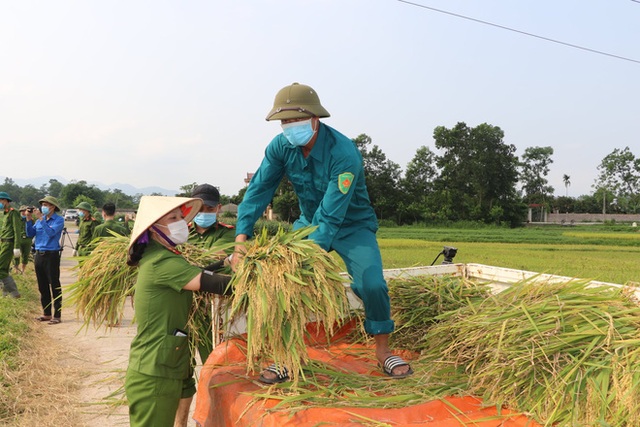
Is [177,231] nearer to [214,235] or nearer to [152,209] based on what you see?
[152,209]

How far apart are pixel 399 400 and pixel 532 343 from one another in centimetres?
59

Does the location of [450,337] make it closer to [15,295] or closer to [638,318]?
[638,318]

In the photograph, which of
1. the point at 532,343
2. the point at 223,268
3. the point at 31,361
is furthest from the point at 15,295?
the point at 532,343

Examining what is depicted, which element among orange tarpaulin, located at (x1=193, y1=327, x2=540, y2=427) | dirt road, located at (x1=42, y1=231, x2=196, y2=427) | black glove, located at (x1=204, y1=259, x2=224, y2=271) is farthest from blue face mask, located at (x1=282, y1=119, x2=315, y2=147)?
dirt road, located at (x1=42, y1=231, x2=196, y2=427)

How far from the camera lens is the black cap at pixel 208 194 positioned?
3711 mm

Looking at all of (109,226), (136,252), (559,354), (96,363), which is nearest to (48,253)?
(109,226)

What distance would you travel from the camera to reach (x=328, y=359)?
9.02 feet

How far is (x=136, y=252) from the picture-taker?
8.17ft

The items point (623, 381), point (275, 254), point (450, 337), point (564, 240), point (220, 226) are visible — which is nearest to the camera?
point (623, 381)

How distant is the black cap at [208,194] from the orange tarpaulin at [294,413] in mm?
1357

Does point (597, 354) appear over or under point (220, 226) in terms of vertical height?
under

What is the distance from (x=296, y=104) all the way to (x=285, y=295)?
1.01 meters

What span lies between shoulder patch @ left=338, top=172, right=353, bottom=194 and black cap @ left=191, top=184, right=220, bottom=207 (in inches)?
56.3

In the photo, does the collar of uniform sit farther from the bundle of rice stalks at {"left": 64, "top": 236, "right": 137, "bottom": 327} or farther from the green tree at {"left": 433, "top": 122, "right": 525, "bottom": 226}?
the green tree at {"left": 433, "top": 122, "right": 525, "bottom": 226}
